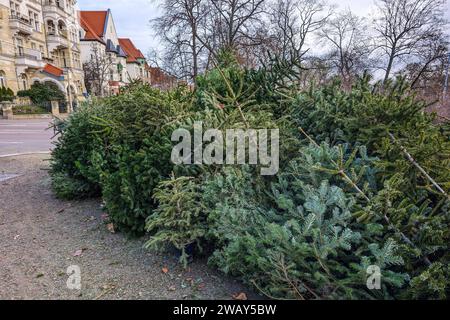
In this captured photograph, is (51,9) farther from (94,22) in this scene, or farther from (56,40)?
(94,22)

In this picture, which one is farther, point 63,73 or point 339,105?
point 63,73

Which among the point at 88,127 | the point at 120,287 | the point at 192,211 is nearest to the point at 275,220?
the point at 192,211

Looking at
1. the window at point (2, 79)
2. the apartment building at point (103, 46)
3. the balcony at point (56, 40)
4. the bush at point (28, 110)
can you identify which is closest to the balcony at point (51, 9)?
the balcony at point (56, 40)

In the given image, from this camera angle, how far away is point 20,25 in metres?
27.4

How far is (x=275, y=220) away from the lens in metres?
2.31

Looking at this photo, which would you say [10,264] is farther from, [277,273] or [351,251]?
[351,251]

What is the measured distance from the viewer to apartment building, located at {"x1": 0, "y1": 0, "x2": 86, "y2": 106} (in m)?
26.8

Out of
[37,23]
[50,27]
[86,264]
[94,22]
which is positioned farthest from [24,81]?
[86,264]

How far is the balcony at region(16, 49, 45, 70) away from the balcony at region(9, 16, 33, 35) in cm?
184

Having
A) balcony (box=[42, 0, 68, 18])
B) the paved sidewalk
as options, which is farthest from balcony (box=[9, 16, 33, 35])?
the paved sidewalk

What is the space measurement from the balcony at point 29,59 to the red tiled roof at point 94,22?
52.6 ft

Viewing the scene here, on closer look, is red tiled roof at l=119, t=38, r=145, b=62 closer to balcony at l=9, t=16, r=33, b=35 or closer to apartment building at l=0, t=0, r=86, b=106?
apartment building at l=0, t=0, r=86, b=106
